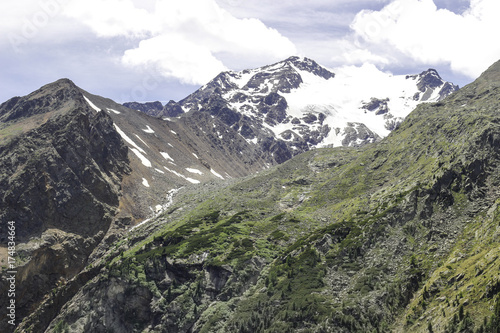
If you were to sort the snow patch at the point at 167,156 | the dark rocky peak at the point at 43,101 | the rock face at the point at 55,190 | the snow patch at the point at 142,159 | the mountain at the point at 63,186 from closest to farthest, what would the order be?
the rock face at the point at 55,190 → the mountain at the point at 63,186 → the dark rocky peak at the point at 43,101 → the snow patch at the point at 142,159 → the snow patch at the point at 167,156

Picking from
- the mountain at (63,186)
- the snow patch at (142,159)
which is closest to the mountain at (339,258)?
the mountain at (63,186)

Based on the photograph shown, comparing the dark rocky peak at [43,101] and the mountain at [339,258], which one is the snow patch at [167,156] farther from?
the mountain at [339,258]

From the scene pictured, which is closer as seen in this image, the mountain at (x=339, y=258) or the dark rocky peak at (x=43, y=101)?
the mountain at (x=339, y=258)

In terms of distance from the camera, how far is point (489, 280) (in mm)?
35219

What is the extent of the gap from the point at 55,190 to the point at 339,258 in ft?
317

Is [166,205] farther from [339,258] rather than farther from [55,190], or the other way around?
[339,258]

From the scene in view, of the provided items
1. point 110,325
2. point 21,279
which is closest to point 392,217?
point 110,325

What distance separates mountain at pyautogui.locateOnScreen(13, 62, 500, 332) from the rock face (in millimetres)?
9565

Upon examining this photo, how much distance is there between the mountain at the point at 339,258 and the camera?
139ft

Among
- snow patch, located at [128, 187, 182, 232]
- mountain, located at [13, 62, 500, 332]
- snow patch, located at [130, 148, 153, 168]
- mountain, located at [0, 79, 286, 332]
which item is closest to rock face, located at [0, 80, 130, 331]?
mountain, located at [0, 79, 286, 332]

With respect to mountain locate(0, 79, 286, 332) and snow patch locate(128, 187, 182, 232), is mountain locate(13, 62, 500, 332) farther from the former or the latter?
snow patch locate(128, 187, 182, 232)

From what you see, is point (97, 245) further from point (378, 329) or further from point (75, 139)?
point (378, 329)

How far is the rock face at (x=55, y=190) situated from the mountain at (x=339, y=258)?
9565 mm

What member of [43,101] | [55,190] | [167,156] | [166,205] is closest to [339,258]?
[166,205]
